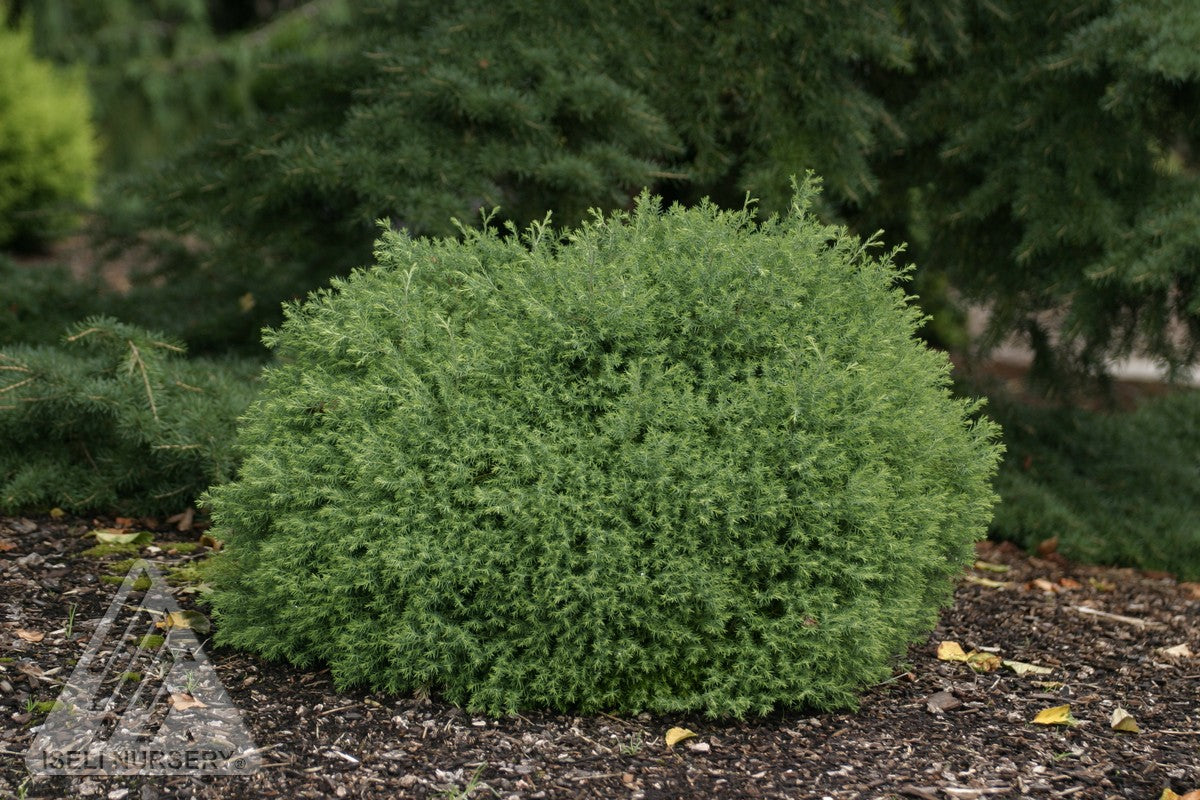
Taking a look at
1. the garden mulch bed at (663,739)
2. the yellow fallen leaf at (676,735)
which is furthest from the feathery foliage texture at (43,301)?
the yellow fallen leaf at (676,735)

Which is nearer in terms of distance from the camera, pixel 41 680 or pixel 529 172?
pixel 41 680

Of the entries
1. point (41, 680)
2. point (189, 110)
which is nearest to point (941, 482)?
point (41, 680)

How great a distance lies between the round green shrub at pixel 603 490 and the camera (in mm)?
2742

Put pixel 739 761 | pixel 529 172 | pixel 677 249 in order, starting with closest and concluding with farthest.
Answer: pixel 739 761 → pixel 677 249 → pixel 529 172

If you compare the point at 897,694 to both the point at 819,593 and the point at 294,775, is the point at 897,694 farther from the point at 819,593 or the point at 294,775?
the point at 294,775

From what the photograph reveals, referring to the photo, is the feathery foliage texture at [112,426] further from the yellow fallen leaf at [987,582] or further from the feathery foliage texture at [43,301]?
the yellow fallen leaf at [987,582]

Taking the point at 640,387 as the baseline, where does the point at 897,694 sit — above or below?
below

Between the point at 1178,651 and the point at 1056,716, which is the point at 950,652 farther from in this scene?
the point at 1178,651

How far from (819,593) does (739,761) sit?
45cm

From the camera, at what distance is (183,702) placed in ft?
9.20

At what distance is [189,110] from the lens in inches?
380

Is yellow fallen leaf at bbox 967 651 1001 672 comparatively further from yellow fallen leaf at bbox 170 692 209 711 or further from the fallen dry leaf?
yellow fallen leaf at bbox 170 692 209 711

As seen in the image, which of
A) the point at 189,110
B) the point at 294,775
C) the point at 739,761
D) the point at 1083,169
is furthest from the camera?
the point at 189,110

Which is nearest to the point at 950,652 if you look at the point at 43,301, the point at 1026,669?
the point at 1026,669
